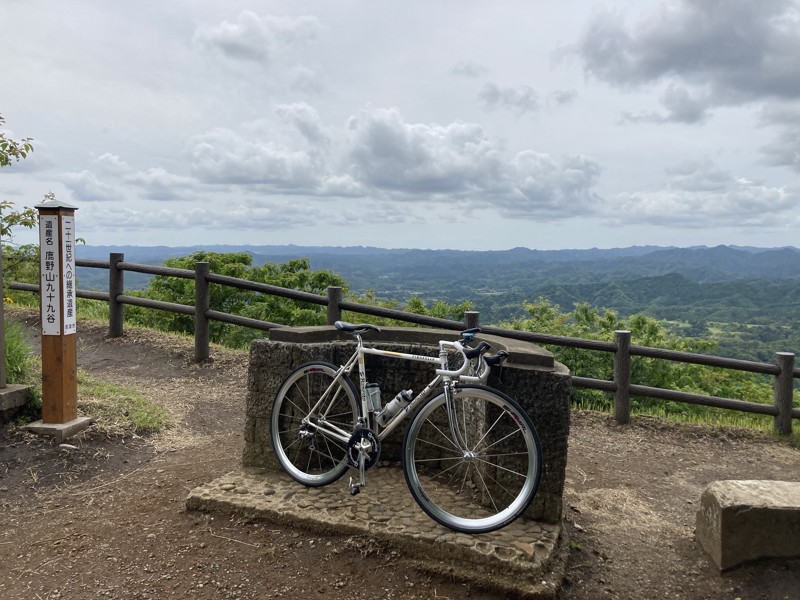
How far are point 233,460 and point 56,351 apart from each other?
67.3 inches

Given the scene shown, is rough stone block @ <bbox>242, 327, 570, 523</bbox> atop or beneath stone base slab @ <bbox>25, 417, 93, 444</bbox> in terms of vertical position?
atop

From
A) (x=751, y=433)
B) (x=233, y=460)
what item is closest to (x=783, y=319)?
(x=751, y=433)

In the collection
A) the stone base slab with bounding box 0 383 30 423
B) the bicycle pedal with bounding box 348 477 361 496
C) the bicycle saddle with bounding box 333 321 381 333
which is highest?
the bicycle saddle with bounding box 333 321 381 333

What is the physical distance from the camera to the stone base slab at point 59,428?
475 centimetres

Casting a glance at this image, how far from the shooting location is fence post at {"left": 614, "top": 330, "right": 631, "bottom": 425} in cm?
684

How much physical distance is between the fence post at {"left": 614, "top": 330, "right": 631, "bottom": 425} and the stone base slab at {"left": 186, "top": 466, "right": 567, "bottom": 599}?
11.7ft

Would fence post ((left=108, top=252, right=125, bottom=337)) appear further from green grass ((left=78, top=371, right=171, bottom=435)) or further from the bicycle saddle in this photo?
the bicycle saddle

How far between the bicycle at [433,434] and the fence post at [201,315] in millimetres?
4557

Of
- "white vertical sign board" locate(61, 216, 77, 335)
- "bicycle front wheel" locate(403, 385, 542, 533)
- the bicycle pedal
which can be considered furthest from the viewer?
"white vertical sign board" locate(61, 216, 77, 335)

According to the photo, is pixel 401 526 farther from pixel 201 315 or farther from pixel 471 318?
pixel 201 315

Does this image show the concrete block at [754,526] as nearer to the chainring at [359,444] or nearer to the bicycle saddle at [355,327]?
the chainring at [359,444]

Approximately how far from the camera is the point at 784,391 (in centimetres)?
659

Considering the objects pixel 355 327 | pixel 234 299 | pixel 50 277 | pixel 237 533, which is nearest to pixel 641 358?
pixel 355 327

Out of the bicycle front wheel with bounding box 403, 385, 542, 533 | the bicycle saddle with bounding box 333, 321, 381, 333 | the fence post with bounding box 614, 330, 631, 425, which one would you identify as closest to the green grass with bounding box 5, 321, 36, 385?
the bicycle saddle with bounding box 333, 321, 381, 333
